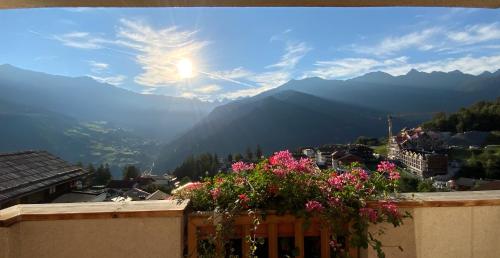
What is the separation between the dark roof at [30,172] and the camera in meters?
8.06

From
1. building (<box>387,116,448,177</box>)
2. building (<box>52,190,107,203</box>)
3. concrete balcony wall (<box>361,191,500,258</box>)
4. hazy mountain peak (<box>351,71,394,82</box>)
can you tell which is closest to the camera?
concrete balcony wall (<box>361,191,500,258</box>)

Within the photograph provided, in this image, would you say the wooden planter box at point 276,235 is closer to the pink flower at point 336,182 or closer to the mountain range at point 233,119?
the pink flower at point 336,182

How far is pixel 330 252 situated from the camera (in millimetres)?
1918

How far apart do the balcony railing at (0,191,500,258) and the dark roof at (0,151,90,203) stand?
6.81 metres

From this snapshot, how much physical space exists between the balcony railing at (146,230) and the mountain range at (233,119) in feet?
137

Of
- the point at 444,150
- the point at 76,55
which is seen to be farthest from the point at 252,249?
the point at 76,55

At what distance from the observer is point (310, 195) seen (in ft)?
5.90

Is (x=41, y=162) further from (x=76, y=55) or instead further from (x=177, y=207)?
(x=76, y=55)

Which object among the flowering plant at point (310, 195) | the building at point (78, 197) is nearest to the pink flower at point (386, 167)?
the flowering plant at point (310, 195)

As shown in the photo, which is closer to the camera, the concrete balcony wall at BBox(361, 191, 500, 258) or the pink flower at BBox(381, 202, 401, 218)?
the pink flower at BBox(381, 202, 401, 218)

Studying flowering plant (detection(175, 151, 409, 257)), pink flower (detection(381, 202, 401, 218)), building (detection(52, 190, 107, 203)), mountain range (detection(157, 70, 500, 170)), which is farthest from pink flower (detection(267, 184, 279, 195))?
mountain range (detection(157, 70, 500, 170))

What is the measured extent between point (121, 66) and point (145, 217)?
11231 cm

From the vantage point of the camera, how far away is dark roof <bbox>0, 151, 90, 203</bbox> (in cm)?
806

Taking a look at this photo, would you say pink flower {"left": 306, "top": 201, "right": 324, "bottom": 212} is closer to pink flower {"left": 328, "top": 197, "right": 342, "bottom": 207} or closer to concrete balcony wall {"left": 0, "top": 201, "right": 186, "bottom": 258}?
pink flower {"left": 328, "top": 197, "right": 342, "bottom": 207}
